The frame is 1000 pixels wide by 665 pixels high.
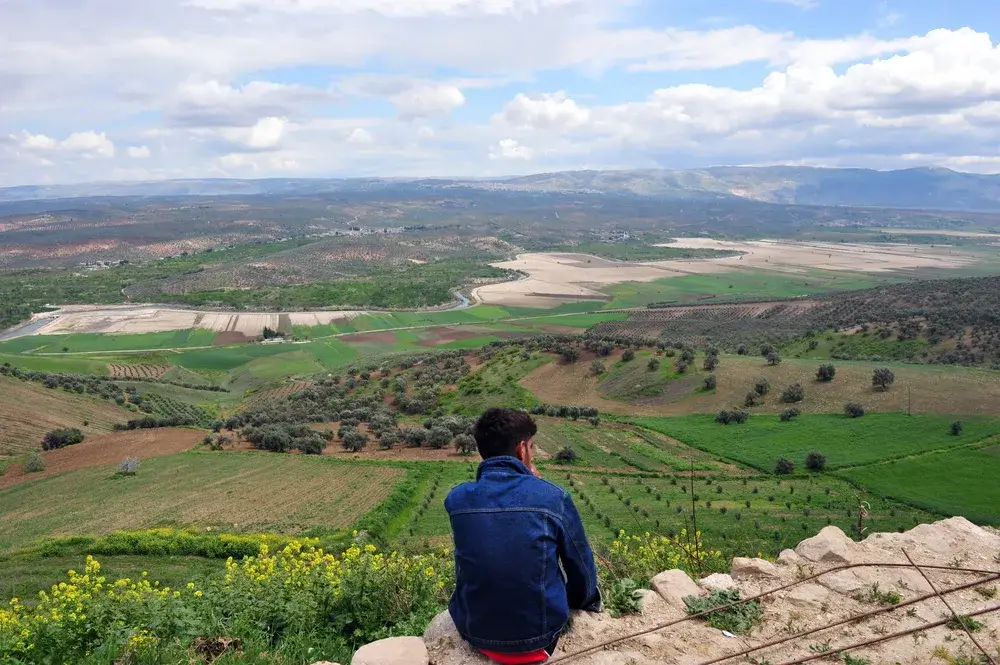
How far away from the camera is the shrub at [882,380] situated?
44.1 meters

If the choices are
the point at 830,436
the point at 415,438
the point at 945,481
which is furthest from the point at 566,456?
the point at 945,481

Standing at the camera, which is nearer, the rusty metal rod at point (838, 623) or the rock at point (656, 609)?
the rusty metal rod at point (838, 623)

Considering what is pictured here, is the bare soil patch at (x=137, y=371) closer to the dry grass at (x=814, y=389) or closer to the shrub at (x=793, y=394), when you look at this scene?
the dry grass at (x=814, y=389)

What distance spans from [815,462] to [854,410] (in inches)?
413

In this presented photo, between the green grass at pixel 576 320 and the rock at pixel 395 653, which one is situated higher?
the rock at pixel 395 653

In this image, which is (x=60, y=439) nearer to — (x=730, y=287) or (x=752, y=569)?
(x=752, y=569)

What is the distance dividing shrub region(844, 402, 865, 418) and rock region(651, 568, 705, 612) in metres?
39.9

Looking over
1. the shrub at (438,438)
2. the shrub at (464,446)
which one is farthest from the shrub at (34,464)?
the shrub at (464,446)

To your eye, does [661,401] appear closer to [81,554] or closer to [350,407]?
[350,407]

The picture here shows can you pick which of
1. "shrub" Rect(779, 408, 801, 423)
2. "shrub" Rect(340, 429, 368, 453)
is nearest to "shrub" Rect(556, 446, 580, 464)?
"shrub" Rect(340, 429, 368, 453)

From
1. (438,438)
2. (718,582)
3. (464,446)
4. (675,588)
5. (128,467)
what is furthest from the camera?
(438,438)

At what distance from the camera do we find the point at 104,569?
58.4ft

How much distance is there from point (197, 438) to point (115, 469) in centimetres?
836

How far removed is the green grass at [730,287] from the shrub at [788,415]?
70.2 m
